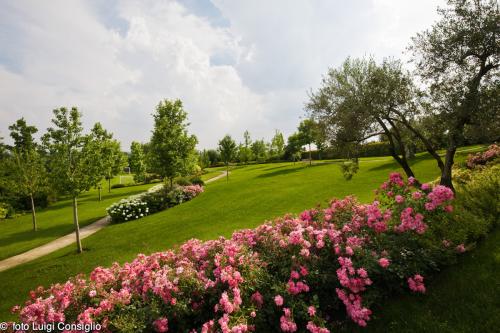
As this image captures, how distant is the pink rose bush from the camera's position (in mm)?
5574

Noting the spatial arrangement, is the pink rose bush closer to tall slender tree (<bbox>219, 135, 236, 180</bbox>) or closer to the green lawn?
the green lawn

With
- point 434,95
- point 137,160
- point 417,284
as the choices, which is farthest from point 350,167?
point 137,160

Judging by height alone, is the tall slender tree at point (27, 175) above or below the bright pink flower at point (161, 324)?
above

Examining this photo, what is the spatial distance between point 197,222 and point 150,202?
1002 cm

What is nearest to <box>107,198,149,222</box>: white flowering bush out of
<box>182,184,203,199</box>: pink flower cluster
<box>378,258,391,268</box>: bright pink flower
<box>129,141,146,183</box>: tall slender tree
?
<box>182,184,203,199</box>: pink flower cluster

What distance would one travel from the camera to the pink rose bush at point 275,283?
219 inches

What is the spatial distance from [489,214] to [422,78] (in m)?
6.34

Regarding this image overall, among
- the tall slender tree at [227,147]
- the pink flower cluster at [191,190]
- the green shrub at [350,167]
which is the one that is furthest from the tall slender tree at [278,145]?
the green shrub at [350,167]

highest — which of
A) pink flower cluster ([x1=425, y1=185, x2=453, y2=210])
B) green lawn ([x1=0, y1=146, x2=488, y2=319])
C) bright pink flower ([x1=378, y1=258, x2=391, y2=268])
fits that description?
pink flower cluster ([x1=425, y1=185, x2=453, y2=210])

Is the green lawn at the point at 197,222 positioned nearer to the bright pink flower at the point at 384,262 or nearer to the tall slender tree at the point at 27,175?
the tall slender tree at the point at 27,175

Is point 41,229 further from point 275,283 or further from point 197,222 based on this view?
point 275,283

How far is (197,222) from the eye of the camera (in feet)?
65.2

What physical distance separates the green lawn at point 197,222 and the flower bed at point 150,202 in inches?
101

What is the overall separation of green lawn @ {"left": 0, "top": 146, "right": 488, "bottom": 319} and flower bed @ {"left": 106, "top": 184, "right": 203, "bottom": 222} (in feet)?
8.40
